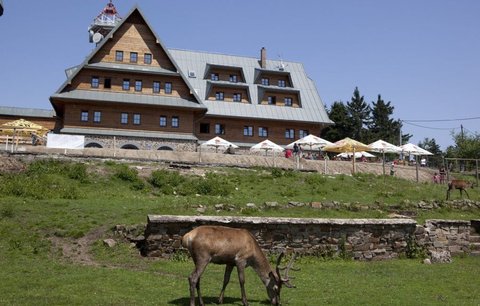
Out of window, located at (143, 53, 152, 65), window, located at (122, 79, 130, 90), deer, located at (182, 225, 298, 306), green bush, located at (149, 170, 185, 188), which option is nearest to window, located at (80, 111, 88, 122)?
window, located at (122, 79, 130, 90)

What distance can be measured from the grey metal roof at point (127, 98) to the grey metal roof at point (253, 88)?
26.9 ft

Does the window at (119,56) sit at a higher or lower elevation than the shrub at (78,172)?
higher

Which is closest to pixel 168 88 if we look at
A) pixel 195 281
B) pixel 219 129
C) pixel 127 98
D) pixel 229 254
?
pixel 127 98

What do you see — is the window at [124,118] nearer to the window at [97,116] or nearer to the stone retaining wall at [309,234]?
the window at [97,116]

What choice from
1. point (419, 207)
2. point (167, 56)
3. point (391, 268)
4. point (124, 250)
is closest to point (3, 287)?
point (124, 250)

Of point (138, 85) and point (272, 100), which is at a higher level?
point (272, 100)

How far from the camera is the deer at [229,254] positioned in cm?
1123

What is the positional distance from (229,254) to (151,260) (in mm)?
6087

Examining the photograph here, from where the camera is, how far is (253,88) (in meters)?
67.1

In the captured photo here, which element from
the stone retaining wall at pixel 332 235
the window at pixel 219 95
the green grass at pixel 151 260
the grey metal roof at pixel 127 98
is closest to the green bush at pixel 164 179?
the green grass at pixel 151 260

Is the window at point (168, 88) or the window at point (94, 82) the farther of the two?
the window at point (168, 88)

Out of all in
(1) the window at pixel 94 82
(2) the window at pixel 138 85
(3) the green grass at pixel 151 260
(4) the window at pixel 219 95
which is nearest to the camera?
(3) the green grass at pixel 151 260

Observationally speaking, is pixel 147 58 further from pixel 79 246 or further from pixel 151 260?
pixel 151 260

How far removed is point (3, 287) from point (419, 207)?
22325mm
